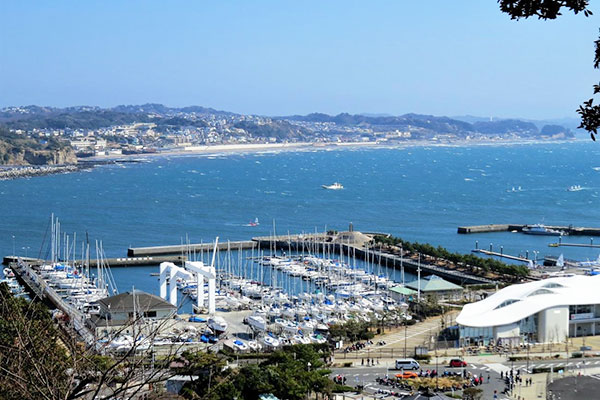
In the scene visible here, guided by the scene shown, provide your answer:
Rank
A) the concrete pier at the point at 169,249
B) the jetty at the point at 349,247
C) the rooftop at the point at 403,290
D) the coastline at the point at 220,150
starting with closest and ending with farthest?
the rooftop at the point at 403,290 → the jetty at the point at 349,247 → the concrete pier at the point at 169,249 → the coastline at the point at 220,150

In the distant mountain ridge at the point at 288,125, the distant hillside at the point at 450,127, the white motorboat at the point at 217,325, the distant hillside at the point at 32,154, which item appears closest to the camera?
the white motorboat at the point at 217,325

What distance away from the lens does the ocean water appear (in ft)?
114

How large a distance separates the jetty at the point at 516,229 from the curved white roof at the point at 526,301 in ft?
60.6

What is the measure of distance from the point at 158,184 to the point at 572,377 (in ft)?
158

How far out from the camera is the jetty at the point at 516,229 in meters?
35.2

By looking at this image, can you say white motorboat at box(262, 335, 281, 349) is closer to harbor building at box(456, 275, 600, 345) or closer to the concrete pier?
harbor building at box(456, 275, 600, 345)

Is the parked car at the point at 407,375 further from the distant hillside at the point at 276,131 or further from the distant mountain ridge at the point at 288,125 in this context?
the distant hillside at the point at 276,131

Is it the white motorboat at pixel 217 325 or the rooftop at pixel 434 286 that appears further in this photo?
the rooftop at pixel 434 286

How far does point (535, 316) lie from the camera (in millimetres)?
16109

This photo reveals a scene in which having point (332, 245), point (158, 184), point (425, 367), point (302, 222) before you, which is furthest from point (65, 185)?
point (425, 367)

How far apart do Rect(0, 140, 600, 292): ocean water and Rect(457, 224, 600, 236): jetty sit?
670 mm

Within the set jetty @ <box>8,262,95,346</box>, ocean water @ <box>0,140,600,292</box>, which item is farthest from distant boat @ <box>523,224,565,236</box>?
jetty @ <box>8,262,95,346</box>

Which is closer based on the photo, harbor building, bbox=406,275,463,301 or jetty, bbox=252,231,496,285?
harbor building, bbox=406,275,463,301

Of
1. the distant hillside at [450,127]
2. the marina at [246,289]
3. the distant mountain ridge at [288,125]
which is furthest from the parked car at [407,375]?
the distant hillside at [450,127]
